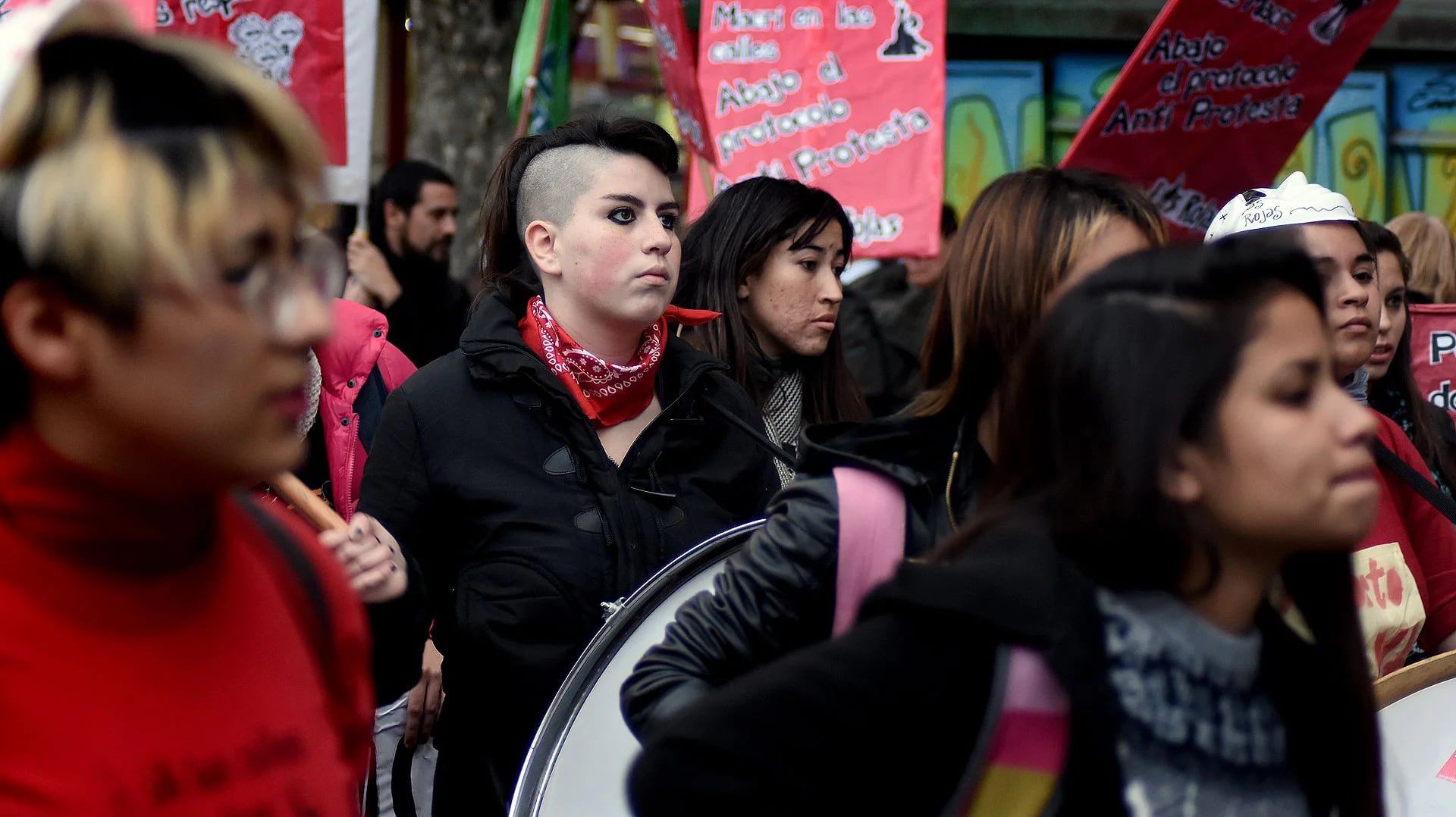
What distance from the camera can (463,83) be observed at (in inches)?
344

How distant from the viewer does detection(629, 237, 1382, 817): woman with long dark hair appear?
1.51 m

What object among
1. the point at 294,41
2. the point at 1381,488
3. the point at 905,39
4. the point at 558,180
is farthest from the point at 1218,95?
the point at 294,41

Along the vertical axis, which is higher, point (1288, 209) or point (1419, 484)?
point (1288, 209)

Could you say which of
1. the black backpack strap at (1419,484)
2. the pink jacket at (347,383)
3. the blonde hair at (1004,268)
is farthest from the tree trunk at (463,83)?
the blonde hair at (1004,268)

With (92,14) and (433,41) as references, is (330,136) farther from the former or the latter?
(92,14)

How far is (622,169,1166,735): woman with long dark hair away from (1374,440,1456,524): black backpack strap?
0.97 m

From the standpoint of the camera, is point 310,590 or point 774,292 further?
point 774,292

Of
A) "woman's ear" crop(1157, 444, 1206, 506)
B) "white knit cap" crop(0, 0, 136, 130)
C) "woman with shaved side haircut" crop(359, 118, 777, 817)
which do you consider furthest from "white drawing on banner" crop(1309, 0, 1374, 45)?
"white knit cap" crop(0, 0, 136, 130)

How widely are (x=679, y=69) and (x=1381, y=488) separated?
9.62 feet

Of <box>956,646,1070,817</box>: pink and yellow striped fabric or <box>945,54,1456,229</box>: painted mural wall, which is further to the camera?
<box>945,54,1456,229</box>: painted mural wall

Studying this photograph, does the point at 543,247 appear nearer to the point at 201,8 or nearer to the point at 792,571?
the point at 792,571

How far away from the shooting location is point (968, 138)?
1006 centimetres

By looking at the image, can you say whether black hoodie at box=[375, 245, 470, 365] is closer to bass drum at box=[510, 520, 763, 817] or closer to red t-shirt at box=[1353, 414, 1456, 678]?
bass drum at box=[510, 520, 763, 817]

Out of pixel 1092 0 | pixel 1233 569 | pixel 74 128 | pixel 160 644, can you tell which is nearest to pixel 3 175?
pixel 74 128
